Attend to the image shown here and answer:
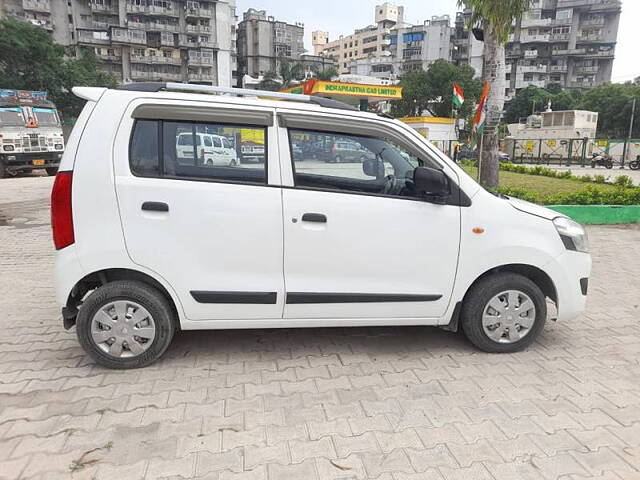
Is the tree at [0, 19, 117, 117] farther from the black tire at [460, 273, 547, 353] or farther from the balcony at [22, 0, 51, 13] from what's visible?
the black tire at [460, 273, 547, 353]

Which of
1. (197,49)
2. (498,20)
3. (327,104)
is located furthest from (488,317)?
(197,49)

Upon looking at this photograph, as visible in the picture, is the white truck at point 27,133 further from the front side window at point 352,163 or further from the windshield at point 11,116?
the front side window at point 352,163

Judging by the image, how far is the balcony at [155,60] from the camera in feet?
205

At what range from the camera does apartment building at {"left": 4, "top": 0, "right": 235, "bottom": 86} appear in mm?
59888

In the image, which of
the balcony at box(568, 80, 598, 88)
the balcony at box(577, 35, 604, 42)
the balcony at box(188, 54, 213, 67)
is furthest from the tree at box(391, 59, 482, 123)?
the balcony at box(577, 35, 604, 42)

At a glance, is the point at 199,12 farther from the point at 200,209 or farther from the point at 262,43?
the point at 200,209

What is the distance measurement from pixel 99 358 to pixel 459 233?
2.72m

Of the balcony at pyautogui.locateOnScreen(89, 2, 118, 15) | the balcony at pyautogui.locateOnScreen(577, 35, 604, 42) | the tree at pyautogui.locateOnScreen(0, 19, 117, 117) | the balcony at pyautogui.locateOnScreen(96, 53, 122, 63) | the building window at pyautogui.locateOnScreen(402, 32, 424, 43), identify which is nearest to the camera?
the tree at pyautogui.locateOnScreen(0, 19, 117, 117)

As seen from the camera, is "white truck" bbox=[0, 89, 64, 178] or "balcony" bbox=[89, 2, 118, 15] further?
"balcony" bbox=[89, 2, 118, 15]

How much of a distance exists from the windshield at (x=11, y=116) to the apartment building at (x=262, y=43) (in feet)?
224

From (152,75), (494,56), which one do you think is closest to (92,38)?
(152,75)

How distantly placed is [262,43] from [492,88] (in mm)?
79240

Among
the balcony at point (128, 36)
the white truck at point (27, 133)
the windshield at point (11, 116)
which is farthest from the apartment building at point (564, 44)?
the windshield at point (11, 116)

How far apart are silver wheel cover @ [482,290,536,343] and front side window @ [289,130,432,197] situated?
3.54ft
